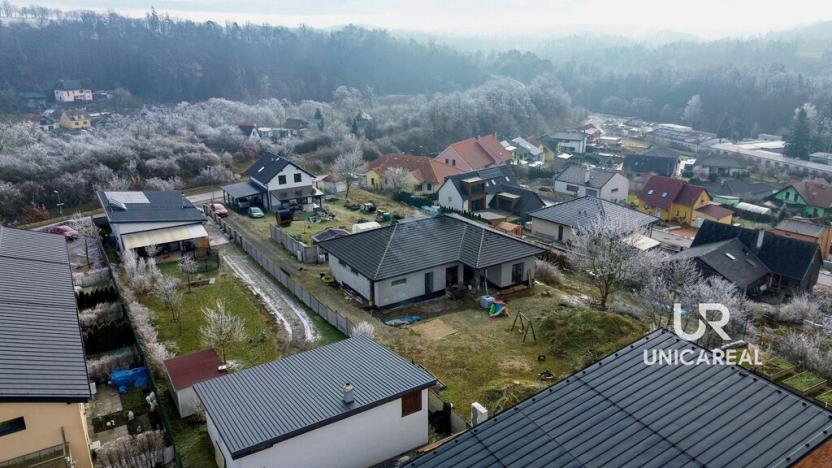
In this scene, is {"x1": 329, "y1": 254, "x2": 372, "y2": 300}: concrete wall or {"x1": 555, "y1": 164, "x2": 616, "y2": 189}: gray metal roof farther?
{"x1": 555, "y1": 164, "x2": 616, "y2": 189}: gray metal roof

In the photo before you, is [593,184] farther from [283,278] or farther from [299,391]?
[299,391]

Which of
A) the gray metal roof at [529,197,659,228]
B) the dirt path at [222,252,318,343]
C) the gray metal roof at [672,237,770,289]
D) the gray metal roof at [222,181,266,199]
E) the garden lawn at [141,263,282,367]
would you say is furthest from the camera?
the gray metal roof at [222,181,266,199]

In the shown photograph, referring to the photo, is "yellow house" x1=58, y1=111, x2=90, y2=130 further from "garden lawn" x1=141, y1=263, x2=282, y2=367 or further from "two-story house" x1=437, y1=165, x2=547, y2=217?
"garden lawn" x1=141, y1=263, x2=282, y2=367

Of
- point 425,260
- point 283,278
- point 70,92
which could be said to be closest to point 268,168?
point 283,278

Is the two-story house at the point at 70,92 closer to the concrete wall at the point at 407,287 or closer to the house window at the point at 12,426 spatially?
the concrete wall at the point at 407,287

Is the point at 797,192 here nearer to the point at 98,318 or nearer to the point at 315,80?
the point at 98,318

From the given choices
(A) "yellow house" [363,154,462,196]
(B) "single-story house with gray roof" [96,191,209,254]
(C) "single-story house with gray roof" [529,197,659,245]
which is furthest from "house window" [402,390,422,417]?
(A) "yellow house" [363,154,462,196]
